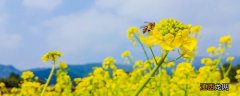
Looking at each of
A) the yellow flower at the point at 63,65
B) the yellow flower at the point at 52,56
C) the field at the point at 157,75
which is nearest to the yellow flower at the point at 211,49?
the field at the point at 157,75

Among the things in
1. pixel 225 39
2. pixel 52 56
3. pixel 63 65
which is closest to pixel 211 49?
pixel 225 39

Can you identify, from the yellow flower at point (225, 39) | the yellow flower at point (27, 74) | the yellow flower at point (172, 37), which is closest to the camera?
the yellow flower at point (172, 37)

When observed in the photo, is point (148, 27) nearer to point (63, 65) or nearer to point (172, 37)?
point (172, 37)

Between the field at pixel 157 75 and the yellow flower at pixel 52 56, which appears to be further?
the yellow flower at pixel 52 56

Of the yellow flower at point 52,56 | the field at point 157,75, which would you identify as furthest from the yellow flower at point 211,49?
the yellow flower at point 52,56

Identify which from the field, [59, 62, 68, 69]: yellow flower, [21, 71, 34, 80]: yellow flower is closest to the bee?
the field

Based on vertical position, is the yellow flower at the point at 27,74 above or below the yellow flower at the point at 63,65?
below

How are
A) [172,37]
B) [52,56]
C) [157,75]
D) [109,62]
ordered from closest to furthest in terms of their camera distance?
1. [172,37]
2. [52,56]
3. [157,75]
4. [109,62]

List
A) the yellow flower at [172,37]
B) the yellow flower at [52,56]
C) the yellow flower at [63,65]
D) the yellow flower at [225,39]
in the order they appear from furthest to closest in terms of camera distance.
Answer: the yellow flower at [225,39] < the yellow flower at [63,65] < the yellow flower at [52,56] < the yellow flower at [172,37]

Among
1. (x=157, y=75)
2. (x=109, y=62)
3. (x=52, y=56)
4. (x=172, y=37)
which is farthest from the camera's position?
(x=109, y=62)

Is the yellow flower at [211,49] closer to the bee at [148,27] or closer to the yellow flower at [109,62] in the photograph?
the yellow flower at [109,62]

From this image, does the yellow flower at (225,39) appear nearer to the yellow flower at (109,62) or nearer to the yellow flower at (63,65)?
the yellow flower at (109,62)

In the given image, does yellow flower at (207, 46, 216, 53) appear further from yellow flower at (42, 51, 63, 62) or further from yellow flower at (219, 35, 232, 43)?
yellow flower at (42, 51, 63, 62)
